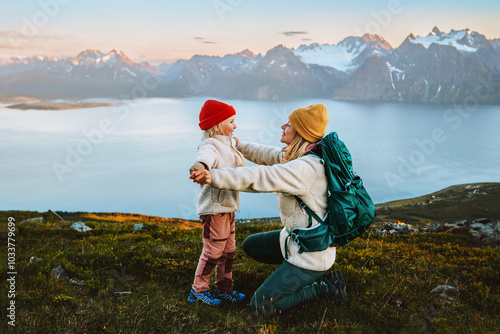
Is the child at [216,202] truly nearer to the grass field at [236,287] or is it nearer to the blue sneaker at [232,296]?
the blue sneaker at [232,296]

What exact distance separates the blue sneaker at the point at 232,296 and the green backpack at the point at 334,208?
5.23ft

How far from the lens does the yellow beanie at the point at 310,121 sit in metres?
4.59

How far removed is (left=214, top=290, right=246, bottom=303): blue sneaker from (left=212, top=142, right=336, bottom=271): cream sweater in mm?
1296

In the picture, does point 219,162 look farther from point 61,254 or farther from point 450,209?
point 450,209

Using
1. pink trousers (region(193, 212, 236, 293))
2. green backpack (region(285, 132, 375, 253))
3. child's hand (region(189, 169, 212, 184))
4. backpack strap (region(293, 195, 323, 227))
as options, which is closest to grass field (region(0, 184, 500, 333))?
pink trousers (region(193, 212, 236, 293))

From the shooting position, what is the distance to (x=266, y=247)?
5.84 metres

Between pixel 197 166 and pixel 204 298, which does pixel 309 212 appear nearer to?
pixel 197 166

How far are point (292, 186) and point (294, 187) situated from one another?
1.6 inches

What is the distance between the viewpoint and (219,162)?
16.9 ft

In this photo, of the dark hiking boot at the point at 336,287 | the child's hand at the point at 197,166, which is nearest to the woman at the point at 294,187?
the child's hand at the point at 197,166

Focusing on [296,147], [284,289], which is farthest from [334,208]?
[284,289]

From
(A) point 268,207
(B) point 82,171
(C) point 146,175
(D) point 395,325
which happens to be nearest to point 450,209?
(A) point 268,207

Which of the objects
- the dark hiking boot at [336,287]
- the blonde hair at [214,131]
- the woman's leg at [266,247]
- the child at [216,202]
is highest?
the blonde hair at [214,131]

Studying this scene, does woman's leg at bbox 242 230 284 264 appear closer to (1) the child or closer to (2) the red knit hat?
(1) the child
